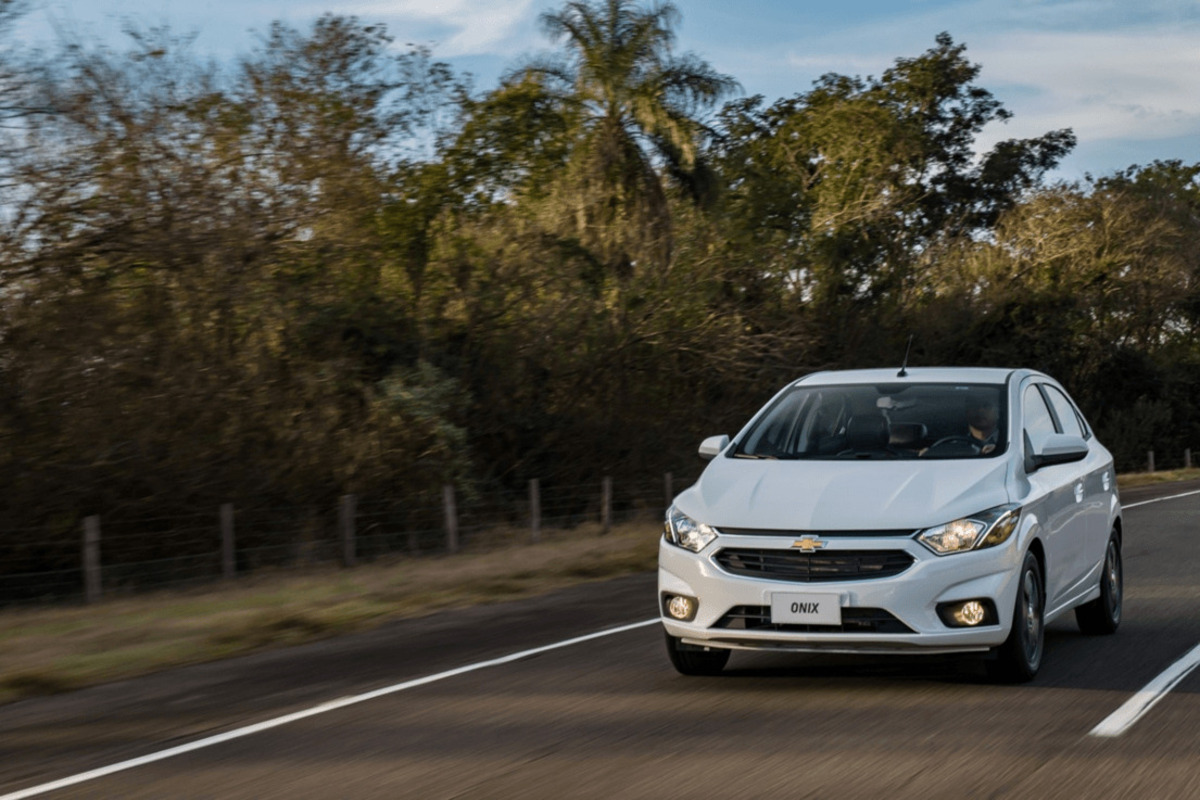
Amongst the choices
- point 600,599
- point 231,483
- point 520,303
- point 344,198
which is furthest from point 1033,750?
point 520,303

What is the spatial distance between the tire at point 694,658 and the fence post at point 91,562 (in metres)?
8.72

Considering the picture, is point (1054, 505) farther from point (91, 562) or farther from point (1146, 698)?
point (91, 562)

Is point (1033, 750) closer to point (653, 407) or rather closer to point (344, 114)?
point (344, 114)

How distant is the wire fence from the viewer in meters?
16.1

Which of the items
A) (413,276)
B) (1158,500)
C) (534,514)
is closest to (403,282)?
(413,276)

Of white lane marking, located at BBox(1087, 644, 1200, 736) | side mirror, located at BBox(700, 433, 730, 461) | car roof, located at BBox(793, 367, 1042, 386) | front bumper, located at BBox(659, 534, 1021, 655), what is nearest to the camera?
white lane marking, located at BBox(1087, 644, 1200, 736)

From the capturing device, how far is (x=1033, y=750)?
652cm

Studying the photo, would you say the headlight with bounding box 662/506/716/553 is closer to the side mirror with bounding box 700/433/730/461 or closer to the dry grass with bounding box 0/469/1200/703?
the side mirror with bounding box 700/433/730/461

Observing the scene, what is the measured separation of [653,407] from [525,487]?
3.33 meters

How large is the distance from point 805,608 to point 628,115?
2252 centimetres

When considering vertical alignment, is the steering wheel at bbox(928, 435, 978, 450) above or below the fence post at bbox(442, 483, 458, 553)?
above

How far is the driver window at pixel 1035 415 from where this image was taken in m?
9.27

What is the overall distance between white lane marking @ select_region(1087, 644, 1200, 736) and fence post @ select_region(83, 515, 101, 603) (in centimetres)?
1049

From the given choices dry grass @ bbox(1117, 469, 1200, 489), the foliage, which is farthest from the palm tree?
dry grass @ bbox(1117, 469, 1200, 489)
